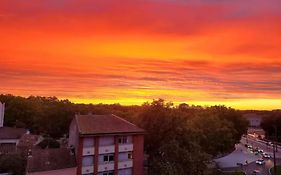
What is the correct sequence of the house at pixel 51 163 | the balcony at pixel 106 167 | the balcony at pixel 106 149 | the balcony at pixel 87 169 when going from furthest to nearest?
the balcony at pixel 106 149
the balcony at pixel 106 167
the balcony at pixel 87 169
the house at pixel 51 163

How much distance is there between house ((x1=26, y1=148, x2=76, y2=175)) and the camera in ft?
147

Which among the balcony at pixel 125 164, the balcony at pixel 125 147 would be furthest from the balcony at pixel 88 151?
the balcony at pixel 125 164

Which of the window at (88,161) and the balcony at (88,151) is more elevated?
the balcony at (88,151)

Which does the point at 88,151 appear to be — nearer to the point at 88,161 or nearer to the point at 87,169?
the point at 88,161

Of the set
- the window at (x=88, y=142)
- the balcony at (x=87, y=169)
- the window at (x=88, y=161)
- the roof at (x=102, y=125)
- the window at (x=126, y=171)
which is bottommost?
the window at (x=126, y=171)

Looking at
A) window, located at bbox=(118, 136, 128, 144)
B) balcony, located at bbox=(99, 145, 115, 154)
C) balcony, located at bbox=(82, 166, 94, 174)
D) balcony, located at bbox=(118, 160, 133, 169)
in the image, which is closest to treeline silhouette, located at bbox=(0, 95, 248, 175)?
balcony, located at bbox=(118, 160, 133, 169)

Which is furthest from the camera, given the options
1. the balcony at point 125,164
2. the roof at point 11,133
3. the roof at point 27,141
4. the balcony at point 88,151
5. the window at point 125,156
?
the roof at point 11,133

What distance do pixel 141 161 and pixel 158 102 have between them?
11219 millimetres

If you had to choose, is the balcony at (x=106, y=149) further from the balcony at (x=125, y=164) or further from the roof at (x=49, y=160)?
the roof at (x=49, y=160)

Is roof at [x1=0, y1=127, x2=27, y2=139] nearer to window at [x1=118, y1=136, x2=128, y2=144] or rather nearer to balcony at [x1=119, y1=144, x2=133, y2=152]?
window at [x1=118, y1=136, x2=128, y2=144]

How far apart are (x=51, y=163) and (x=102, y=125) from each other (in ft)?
35.4

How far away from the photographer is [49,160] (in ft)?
154

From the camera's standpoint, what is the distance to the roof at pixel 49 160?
45.0m

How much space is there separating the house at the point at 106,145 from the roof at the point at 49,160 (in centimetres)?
154
